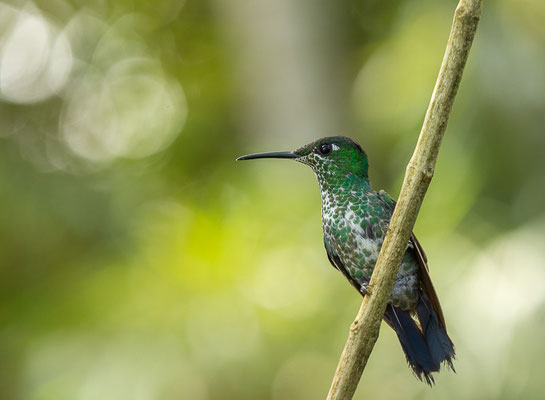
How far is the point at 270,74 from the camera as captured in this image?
6.02m

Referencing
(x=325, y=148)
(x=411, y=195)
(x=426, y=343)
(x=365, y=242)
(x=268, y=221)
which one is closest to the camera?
(x=411, y=195)

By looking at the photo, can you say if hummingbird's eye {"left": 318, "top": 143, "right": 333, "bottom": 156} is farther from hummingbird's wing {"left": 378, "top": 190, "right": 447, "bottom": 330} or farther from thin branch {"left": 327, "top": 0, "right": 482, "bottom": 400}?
thin branch {"left": 327, "top": 0, "right": 482, "bottom": 400}

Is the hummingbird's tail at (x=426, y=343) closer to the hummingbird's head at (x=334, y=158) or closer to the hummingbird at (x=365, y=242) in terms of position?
the hummingbird at (x=365, y=242)

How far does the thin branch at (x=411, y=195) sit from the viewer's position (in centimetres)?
115

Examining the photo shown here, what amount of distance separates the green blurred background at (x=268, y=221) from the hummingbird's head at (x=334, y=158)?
5.43ft

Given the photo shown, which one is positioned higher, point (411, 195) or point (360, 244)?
point (411, 195)

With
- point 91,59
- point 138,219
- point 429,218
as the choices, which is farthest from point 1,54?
point 429,218

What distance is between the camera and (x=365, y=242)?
186 centimetres

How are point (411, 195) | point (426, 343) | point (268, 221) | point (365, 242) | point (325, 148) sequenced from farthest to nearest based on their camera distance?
1. point (268, 221)
2. point (325, 148)
3. point (365, 242)
4. point (426, 343)
5. point (411, 195)

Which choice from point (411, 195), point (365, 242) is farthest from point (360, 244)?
point (411, 195)

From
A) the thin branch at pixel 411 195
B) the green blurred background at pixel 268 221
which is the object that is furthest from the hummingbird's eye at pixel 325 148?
the green blurred background at pixel 268 221

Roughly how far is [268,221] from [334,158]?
8.90ft

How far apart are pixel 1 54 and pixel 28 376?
14.0 ft

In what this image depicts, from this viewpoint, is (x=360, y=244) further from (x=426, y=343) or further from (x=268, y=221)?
(x=268, y=221)
